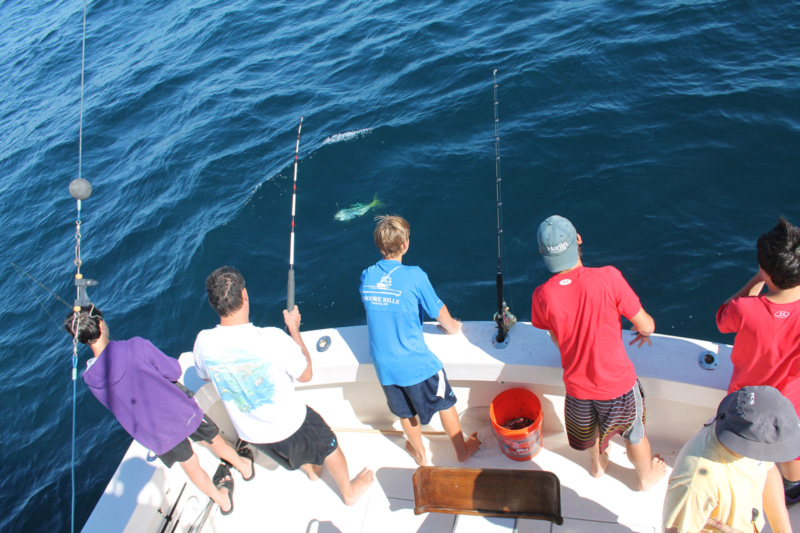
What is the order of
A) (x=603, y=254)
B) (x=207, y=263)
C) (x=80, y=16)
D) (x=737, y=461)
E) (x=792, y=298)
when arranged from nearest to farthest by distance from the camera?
(x=737, y=461), (x=792, y=298), (x=603, y=254), (x=207, y=263), (x=80, y=16)

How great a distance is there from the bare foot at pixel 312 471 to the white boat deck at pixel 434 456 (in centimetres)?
6

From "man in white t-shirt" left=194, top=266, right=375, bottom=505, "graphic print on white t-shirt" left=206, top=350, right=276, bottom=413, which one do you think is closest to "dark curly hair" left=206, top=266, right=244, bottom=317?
"man in white t-shirt" left=194, top=266, right=375, bottom=505

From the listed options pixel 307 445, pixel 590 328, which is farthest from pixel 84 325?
pixel 590 328

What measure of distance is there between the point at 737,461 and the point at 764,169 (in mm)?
5300

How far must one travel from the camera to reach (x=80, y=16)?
18.4m

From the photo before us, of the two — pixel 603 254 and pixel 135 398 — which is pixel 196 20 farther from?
pixel 135 398

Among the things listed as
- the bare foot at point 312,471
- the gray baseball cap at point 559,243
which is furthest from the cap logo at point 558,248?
the bare foot at point 312,471

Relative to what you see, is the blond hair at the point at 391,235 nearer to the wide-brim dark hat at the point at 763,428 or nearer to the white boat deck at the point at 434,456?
the white boat deck at the point at 434,456

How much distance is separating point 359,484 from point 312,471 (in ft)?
1.14

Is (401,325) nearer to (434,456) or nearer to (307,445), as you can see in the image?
(307,445)

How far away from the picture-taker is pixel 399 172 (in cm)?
766

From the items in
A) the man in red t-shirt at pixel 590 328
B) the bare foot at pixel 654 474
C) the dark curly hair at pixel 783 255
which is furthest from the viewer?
the bare foot at pixel 654 474

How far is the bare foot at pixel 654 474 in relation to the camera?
119 inches

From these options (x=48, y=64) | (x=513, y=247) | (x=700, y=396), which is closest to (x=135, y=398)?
(x=700, y=396)
